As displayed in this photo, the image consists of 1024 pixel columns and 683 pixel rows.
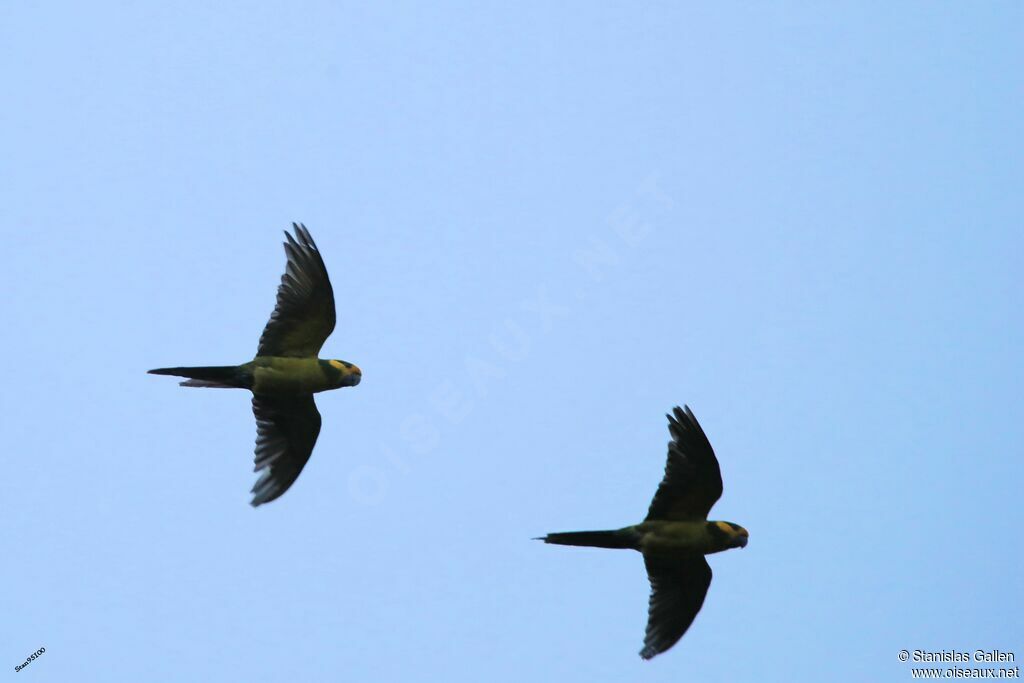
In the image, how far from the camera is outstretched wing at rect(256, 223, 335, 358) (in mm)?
17906

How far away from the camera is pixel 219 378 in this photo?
1791cm

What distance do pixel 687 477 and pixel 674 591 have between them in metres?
1.58

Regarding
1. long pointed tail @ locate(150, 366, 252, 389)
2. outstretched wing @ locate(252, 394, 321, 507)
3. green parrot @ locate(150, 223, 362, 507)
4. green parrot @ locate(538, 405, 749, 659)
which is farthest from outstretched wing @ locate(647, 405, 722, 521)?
long pointed tail @ locate(150, 366, 252, 389)

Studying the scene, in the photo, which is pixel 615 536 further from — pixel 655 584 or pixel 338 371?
pixel 338 371

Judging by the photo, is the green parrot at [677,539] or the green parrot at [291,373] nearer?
the green parrot at [677,539]

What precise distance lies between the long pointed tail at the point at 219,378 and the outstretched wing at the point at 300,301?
1.40 feet

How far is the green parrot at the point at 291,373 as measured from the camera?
17.9m

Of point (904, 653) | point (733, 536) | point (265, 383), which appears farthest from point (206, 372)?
point (904, 653)

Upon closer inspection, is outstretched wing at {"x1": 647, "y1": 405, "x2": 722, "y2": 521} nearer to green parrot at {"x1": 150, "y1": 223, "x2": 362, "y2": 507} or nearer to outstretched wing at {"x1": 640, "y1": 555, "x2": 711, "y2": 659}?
outstretched wing at {"x1": 640, "y1": 555, "x2": 711, "y2": 659}

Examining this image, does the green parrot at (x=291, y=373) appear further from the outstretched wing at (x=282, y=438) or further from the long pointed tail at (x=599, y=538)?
the long pointed tail at (x=599, y=538)

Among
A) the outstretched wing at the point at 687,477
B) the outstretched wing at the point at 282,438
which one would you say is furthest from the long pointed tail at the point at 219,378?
the outstretched wing at the point at 687,477

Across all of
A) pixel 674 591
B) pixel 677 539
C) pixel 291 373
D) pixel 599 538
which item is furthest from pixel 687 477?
pixel 291 373

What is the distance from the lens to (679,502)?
687 inches

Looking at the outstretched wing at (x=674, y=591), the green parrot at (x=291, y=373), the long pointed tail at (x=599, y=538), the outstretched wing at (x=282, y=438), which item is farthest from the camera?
the outstretched wing at (x=282, y=438)
